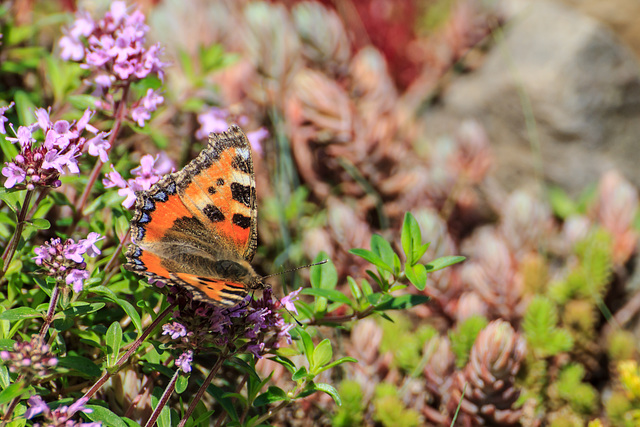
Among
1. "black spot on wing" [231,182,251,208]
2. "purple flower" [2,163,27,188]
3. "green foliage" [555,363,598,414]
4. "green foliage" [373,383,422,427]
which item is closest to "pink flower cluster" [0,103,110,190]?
"purple flower" [2,163,27,188]

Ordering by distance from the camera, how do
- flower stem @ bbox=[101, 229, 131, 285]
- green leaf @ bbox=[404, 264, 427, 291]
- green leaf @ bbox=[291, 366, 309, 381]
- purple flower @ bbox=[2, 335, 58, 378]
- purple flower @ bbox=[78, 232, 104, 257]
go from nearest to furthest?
purple flower @ bbox=[2, 335, 58, 378] → purple flower @ bbox=[78, 232, 104, 257] → green leaf @ bbox=[291, 366, 309, 381] → green leaf @ bbox=[404, 264, 427, 291] → flower stem @ bbox=[101, 229, 131, 285]

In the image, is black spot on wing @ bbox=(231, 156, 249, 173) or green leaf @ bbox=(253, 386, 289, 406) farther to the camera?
black spot on wing @ bbox=(231, 156, 249, 173)

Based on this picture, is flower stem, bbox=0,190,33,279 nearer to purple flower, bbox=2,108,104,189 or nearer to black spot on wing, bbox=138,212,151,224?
purple flower, bbox=2,108,104,189

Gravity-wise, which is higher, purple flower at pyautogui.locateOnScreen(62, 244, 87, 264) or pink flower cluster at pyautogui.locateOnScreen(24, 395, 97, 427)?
purple flower at pyautogui.locateOnScreen(62, 244, 87, 264)

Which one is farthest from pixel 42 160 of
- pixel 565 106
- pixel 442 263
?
pixel 565 106

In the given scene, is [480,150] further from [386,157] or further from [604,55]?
[604,55]

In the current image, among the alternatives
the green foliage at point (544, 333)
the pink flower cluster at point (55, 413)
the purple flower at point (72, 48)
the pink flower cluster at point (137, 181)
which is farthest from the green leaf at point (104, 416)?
the green foliage at point (544, 333)

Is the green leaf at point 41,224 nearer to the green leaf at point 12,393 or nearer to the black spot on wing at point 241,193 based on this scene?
the green leaf at point 12,393
